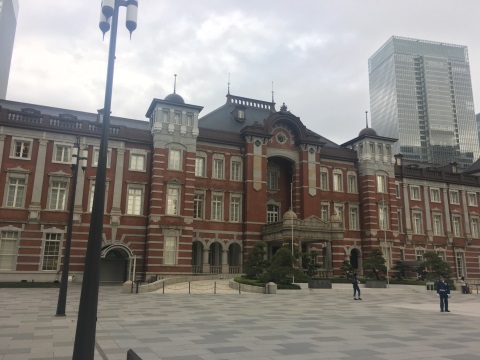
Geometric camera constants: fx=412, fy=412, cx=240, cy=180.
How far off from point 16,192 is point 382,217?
3421 cm

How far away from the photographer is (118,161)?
1374 inches

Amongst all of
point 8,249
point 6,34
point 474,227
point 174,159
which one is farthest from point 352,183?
point 6,34

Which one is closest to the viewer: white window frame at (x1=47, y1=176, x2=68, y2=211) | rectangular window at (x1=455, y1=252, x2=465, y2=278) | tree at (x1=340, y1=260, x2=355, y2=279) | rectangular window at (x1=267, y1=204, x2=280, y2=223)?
white window frame at (x1=47, y1=176, x2=68, y2=211)

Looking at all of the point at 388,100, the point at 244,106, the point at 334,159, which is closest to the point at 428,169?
the point at 334,159

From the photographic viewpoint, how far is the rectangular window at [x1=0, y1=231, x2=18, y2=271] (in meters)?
30.3

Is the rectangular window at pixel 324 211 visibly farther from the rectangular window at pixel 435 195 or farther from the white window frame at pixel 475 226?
the white window frame at pixel 475 226

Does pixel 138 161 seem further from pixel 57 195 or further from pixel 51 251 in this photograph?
pixel 51 251

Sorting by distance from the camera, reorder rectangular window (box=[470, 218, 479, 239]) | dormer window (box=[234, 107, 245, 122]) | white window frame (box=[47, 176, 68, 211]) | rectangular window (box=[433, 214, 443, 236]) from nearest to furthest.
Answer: white window frame (box=[47, 176, 68, 211])
dormer window (box=[234, 107, 245, 122])
rectangular window (box=[433, 214, 443, 236])
rectangular window (box=[470, 218, 479, 239])

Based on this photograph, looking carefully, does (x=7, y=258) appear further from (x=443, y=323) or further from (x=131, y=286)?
(x=443, y=323)

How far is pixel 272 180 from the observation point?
42188 millimetres

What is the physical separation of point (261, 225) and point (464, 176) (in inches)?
1154

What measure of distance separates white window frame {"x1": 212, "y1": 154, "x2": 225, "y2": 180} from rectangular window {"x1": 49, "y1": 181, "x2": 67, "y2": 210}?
12.8 meters

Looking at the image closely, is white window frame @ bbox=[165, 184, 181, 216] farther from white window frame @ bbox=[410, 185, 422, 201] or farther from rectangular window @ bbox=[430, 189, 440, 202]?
rectangular window @ bbox=[430, 189, 440, 202]

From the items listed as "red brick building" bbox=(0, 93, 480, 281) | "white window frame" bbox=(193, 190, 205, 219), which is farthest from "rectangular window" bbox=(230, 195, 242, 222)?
"white window frame" bbox=(193, 190, 205, 219)
